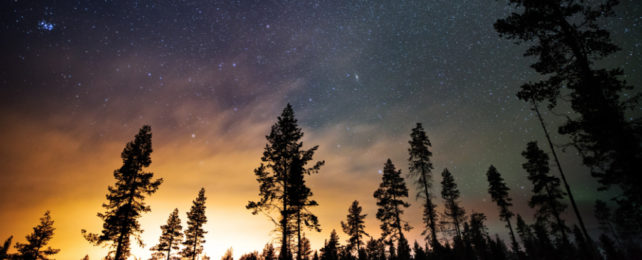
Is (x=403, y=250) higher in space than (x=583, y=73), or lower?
lower

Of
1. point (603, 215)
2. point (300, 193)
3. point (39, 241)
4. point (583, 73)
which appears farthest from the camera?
point (603, 215)

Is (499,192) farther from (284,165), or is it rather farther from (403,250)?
(284,165)

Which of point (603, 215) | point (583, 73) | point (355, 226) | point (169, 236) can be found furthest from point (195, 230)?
point (603, 215)

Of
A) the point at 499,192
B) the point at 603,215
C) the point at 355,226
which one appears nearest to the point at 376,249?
the point at 355,226

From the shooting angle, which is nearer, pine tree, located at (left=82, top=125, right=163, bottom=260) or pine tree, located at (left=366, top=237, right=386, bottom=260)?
pine tree, located at (left=82, top=125, right=163, bottom=260)

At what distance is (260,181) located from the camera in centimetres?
1803

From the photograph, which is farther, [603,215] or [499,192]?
[603,215]

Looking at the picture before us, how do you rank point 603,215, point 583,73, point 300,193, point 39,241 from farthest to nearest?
point 603,215
point 39,241
point 300,193
point 583,73

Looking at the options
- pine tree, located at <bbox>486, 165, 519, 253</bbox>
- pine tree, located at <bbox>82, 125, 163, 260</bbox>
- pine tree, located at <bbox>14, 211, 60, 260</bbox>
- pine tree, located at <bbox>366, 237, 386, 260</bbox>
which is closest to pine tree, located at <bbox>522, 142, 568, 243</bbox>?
pine tree, located at <bbox>486, 165, 519, 253</bbox>

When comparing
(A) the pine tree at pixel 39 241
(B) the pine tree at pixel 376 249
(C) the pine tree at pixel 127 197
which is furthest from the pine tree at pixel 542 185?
(A) the pine tree at pixel 39 241

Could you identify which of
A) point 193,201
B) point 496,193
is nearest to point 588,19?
point 496,193

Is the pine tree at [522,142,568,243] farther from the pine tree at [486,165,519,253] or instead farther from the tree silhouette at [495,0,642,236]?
the tree silhouette at [495,0,642,236]

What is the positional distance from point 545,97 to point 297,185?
49.8ft

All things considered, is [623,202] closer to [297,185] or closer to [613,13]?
[613,13]
